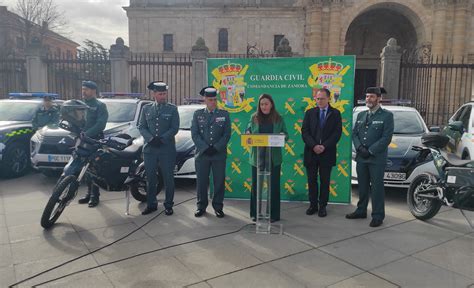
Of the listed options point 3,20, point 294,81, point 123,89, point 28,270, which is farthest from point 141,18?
point 28,270

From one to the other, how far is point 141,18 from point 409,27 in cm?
2350

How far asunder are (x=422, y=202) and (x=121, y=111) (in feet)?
21.5

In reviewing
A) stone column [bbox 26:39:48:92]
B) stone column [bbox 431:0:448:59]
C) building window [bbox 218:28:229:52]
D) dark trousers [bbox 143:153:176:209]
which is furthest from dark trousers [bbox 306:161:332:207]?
building window [bbox 218:28:229:52]

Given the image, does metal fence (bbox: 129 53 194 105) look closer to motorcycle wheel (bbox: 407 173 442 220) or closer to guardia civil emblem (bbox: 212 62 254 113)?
guardia civil emblem (bbox: 212 62 254 113)

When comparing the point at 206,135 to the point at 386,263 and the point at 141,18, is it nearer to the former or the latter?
the point at 386,263

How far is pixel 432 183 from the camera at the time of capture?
5.57 meters

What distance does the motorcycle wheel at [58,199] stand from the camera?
16.5ft

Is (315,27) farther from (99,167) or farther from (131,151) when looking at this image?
(99,167)

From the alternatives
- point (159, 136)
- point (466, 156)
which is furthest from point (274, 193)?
point (466, 156)

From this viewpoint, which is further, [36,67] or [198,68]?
[198,68]

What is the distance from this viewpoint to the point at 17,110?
9.59 metres

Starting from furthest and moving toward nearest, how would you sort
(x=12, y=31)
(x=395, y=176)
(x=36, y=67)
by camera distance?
(x=12, y=31), (x=36, y=67), (x=395, y=176)

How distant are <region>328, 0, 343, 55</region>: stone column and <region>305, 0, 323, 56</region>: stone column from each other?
72 centimetres

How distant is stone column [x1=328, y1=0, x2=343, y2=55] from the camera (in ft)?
91.1
